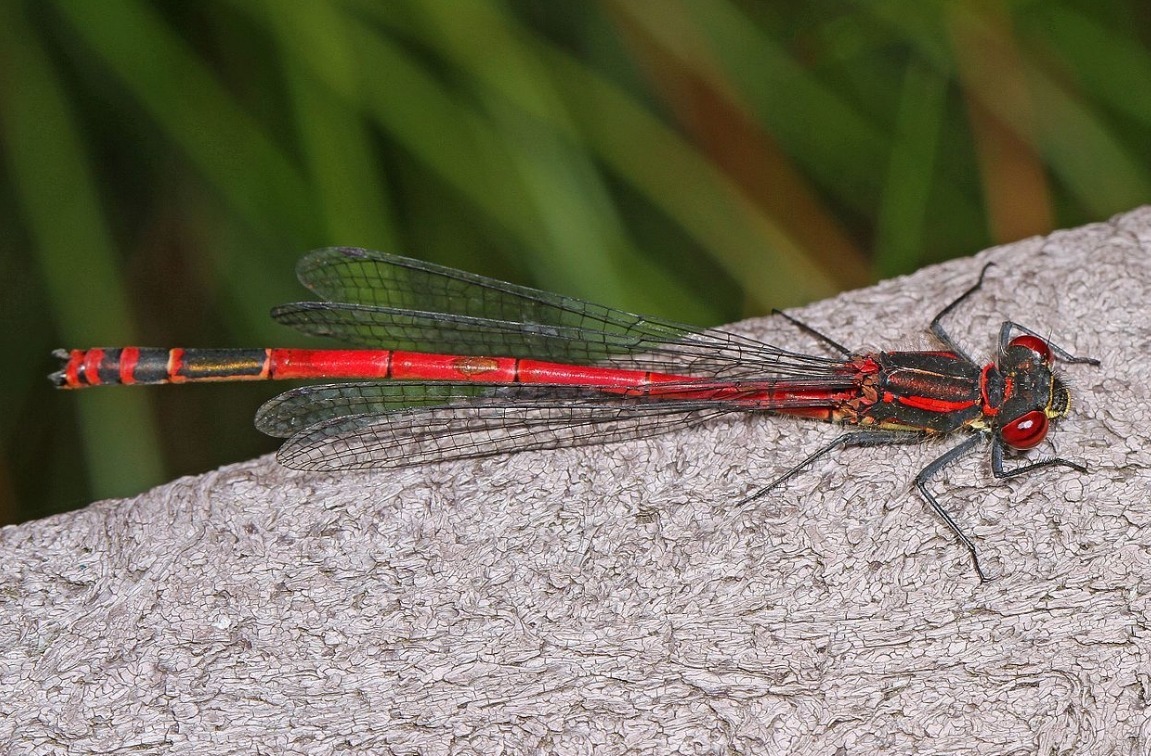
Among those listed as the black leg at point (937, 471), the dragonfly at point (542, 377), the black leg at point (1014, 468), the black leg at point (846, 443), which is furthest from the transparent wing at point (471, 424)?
the black leg at point (1014, 468)

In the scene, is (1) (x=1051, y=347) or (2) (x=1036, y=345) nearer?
(2) (x=1036, y=345)

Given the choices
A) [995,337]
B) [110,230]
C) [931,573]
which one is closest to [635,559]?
[931,573]

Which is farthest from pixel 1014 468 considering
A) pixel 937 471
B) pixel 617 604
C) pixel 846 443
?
pixel 617 604

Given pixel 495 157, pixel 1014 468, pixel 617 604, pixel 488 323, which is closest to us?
pixel 617 604

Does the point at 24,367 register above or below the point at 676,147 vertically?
below

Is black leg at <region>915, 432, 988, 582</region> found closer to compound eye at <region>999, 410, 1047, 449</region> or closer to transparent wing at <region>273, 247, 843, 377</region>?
compound eye at <region>999, 410, 1047, 449</region>

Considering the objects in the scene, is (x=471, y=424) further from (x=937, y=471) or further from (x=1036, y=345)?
(x=1036, y=345)

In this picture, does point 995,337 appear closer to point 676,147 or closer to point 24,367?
point 676,147
